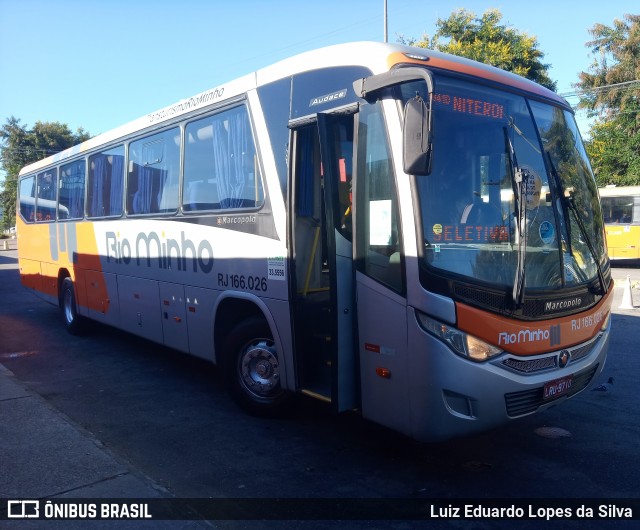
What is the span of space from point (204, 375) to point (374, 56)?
4947mm

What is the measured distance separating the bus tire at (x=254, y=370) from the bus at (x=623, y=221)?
20.0 meters

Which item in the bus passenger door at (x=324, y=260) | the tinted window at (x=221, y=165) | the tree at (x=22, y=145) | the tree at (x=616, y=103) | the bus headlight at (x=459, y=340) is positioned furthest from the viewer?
the tree at (x=22, y=145)

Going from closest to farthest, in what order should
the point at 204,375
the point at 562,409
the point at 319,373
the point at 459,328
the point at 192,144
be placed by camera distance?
the point at 459,328 → the point at 319,373 → the point at 562,409 → the point at 192,144 → the point at 204,375

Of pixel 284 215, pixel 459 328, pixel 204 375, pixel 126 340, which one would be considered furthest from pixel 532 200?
pixel 126 340

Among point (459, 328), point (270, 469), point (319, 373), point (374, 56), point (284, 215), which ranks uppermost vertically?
point (374, 56)

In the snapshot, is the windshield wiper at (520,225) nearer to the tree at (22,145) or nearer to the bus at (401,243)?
the bus at (401,243)

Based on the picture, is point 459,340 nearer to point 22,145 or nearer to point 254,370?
point 254,370

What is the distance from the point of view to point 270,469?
15.4 feet

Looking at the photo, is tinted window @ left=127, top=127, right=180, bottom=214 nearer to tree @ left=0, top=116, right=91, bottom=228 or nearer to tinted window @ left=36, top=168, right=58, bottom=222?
tinted window @ left=36, top=168, right=58, bottom=222

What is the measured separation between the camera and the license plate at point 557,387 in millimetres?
4340

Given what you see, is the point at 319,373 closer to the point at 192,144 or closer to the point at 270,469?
the point at 270,469

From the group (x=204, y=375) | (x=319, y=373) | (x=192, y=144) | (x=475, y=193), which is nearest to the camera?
(x=475, y=193)

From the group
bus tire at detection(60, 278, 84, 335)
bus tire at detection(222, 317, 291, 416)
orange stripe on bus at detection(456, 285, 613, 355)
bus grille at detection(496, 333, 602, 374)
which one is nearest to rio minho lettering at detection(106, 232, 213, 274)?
bus tire at detection(222, 317, 291, 416)

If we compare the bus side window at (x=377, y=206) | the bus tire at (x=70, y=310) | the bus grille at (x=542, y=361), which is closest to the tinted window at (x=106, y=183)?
the bus tire at (x=70, y=310)
